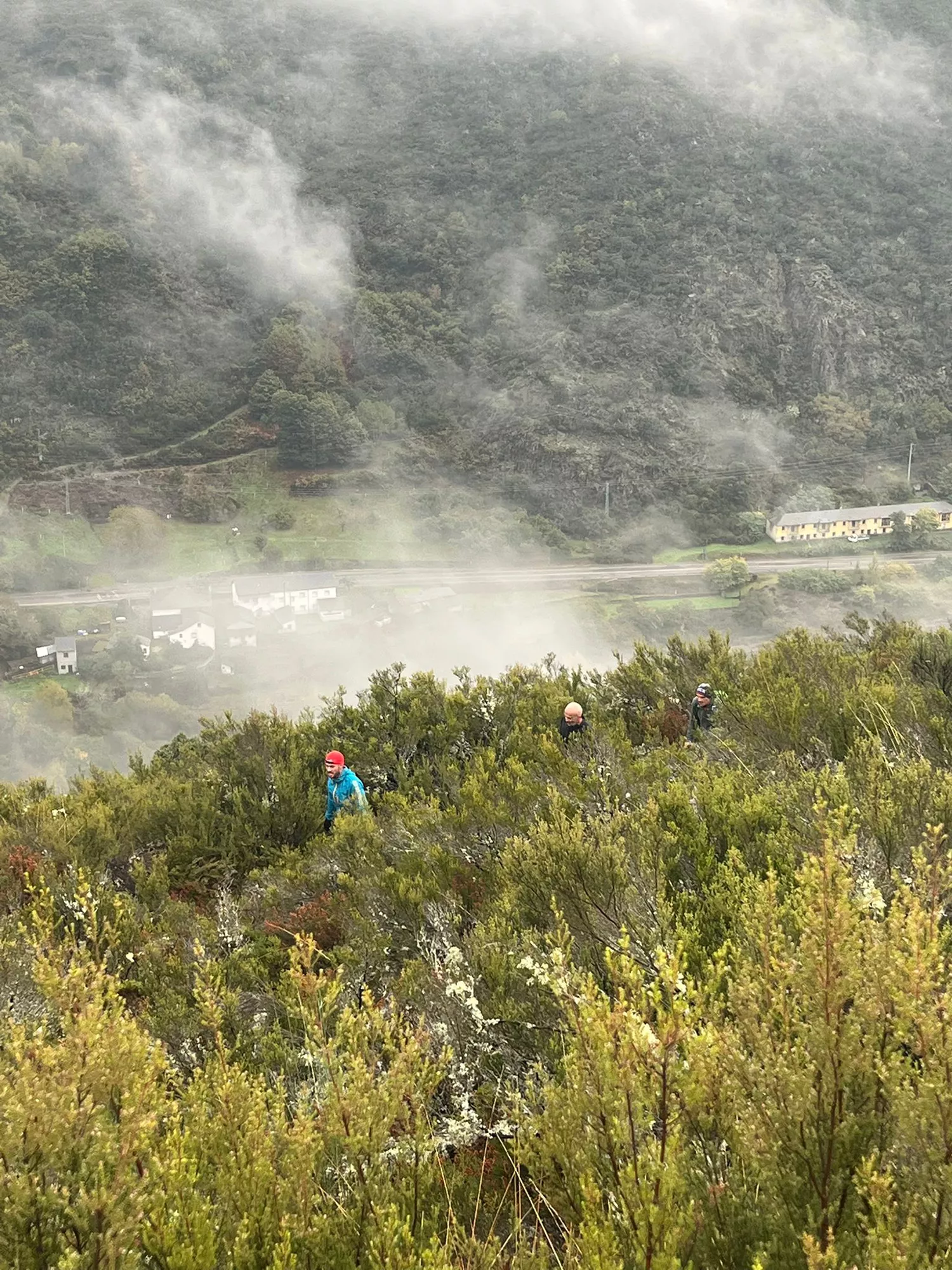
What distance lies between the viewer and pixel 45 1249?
4.91 ft

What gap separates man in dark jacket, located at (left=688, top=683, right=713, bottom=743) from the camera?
625cm

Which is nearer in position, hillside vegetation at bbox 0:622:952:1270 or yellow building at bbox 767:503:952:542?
hillside vegetation at bbox 0:622:952:1270

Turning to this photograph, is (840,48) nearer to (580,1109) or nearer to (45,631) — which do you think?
(45,631)

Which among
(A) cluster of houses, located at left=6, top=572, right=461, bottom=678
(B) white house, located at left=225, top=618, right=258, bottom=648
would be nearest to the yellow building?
(A) cluster of houses, located at left=6, top=572, right=461, bottom=678

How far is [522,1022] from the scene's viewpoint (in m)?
2.62

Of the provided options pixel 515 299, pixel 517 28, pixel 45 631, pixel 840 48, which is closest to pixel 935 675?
pixel 45 631

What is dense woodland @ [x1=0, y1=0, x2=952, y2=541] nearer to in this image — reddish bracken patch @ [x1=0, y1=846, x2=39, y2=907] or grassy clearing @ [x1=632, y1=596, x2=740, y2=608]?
grassy clearing @ [x1=632, y1=596, x2=740, y2=608]

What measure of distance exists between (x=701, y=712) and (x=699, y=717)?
5 centimetres

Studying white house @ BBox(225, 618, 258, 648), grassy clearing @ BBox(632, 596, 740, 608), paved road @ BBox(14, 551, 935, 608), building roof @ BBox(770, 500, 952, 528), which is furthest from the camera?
building roof @ BBox(770, 500, 952, 528)

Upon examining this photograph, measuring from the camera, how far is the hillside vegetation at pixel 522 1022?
4.93 feet

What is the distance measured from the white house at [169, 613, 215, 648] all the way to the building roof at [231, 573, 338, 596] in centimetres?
348

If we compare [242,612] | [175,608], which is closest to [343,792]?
[242,612]

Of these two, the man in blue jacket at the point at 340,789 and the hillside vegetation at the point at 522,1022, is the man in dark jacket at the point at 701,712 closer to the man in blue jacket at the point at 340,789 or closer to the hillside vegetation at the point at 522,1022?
the hillside vegetation at the point at 522,1022

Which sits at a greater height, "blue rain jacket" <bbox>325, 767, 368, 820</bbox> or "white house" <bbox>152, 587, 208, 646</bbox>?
"blue rain jacket" <bbox>325, 767, 368, 820</bbox>
